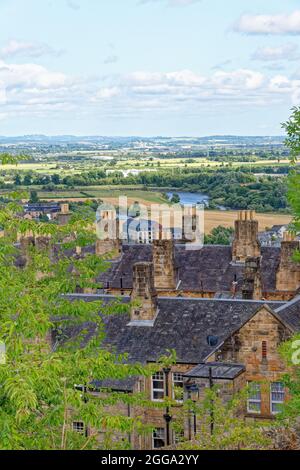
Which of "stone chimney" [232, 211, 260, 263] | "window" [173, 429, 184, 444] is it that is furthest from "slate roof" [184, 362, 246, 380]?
"stone chimney" [232, 211, 260, 263]

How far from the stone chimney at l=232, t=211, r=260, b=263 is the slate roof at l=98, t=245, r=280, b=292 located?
734 mm

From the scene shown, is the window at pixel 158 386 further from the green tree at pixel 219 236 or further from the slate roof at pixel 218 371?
the green tree at pixel 219 236

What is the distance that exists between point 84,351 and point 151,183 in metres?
174

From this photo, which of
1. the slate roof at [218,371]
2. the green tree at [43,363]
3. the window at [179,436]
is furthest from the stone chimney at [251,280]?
the green tree at [43,363]

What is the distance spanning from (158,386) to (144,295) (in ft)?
15.4

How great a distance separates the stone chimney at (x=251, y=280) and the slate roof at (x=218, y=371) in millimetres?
9749

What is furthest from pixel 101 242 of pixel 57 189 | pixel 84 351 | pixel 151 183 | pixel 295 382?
pixel 151 183

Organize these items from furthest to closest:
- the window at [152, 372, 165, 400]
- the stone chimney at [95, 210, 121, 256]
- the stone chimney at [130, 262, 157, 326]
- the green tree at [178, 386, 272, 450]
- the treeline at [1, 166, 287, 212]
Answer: the treeline at [1, 166, 287, 212] < the stone chimney at [95, 210, 121, 256] < the stone chimney at [130, 262, 157, 326] < the window at [152, 372, 165, 400] < the green tree at [178, 386, 272, 450]

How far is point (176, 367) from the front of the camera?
1400 inches

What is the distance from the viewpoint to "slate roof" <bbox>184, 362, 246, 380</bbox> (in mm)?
31406

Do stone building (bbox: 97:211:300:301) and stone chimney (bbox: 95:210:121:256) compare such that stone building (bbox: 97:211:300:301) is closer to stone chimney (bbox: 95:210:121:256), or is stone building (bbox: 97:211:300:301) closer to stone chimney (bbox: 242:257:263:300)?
stone chimney (bbox: 95:210:121:256)

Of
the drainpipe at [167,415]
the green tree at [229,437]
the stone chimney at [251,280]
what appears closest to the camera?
the green tree at [229,437]

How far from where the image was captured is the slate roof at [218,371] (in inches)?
1236

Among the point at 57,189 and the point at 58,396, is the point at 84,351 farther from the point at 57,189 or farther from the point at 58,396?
the point at 57,189
